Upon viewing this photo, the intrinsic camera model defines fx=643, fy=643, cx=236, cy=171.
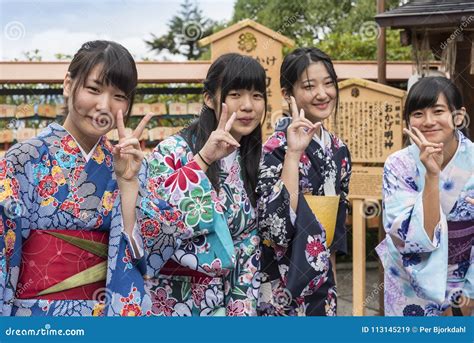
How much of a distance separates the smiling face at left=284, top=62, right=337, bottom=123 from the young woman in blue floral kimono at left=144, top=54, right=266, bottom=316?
0.34 metres

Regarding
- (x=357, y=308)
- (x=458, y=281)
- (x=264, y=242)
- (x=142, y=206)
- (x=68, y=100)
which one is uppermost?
(x=68, y=100)

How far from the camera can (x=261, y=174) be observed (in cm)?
309

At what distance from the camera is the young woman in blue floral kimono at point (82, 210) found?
246 cm

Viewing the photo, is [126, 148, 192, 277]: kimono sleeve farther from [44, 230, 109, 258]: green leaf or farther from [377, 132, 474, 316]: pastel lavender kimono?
[377, 132, 474, 316]: pastel lavender kimono

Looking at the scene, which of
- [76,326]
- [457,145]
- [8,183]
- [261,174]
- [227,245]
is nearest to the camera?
[8,183]

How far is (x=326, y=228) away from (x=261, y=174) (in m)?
0.46

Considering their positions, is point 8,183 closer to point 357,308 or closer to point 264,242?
point 264,242

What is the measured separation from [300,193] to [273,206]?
21 centimetres

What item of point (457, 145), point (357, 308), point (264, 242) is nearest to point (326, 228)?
Result: point (264, 242)

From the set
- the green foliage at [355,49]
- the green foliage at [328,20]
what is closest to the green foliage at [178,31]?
the green foliage at [328,20]

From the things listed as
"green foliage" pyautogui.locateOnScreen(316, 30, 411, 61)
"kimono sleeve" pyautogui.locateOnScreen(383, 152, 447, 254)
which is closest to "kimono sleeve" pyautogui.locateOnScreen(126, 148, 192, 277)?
"kimono sleeve" pyautogui.locateOnScreen(383, 152, 447, 254)

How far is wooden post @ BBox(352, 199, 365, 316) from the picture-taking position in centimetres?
538

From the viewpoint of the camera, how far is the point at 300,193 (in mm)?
3121

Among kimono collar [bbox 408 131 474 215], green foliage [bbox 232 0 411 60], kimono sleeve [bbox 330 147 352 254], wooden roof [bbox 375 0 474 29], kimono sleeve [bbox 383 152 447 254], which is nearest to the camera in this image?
kimono sleeve [bbox 383 152 447 254]
